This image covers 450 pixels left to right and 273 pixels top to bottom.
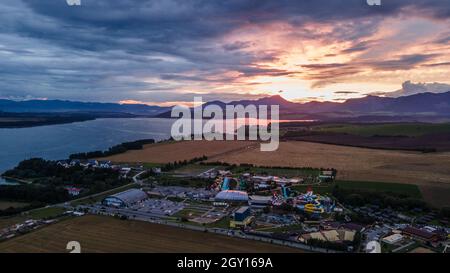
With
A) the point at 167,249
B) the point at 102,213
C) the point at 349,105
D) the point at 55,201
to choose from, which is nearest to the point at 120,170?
the point at 55,201

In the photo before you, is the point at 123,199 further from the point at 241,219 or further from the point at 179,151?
the point at 179,151

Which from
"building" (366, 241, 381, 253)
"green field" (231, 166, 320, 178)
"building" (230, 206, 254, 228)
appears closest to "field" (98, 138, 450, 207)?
"green field" (231, 166, 320, 178)

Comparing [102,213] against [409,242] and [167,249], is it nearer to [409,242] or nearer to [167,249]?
[167,249]

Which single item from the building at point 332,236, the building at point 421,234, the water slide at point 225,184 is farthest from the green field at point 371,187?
the building at point 332,236

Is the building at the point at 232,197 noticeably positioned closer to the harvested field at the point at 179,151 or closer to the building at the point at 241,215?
the building at the point at 241,215

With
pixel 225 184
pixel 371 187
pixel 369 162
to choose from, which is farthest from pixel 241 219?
pixel 369 162
